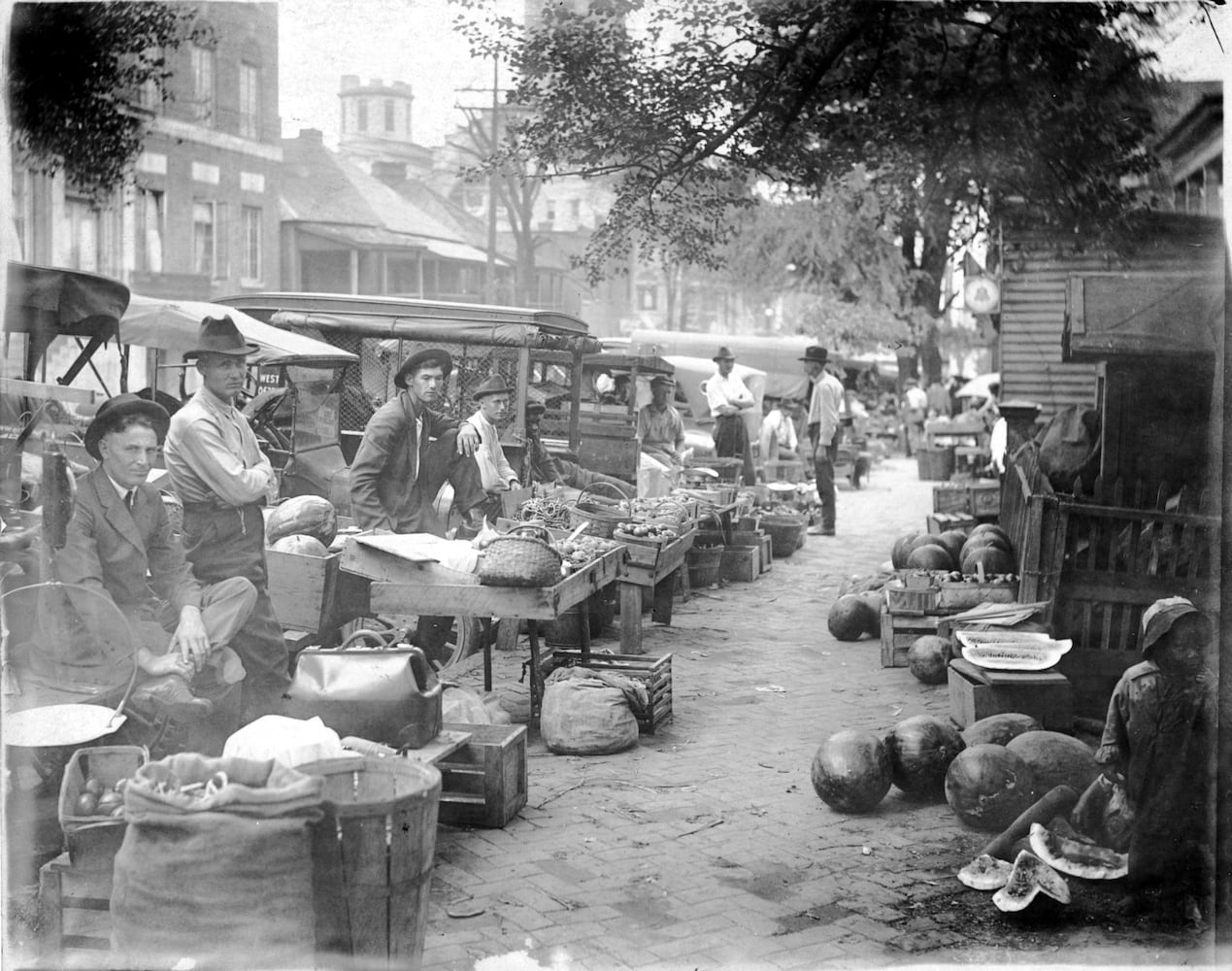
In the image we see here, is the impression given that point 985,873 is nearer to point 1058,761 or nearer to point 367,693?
point 1058,761

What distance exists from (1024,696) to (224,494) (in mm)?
3971

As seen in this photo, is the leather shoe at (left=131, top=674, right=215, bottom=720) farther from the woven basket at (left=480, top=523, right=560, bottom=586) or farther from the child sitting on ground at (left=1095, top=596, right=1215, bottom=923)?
the child sitting on ground at (left=1095, top=596, right=1215, bottom=923)

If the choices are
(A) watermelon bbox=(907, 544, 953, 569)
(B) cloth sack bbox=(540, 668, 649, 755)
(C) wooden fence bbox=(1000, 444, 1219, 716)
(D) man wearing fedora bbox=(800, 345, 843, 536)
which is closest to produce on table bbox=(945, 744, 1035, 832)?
(C) wooden fence bbox=(1000, 444, 1219, 716)

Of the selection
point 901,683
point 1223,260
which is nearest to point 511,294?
point 901,683

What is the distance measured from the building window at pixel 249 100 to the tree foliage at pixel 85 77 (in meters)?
0.30

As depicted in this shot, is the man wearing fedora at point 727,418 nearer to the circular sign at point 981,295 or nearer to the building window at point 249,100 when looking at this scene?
the circular sign at point 981,295

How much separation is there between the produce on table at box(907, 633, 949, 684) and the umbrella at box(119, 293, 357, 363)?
5094 millimetres

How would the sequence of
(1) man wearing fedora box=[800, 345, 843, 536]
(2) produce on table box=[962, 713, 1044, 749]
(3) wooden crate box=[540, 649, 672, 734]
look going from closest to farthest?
1. (2) produce on table box=[962, 713, 1044, 749]
2. (3) wooden crate box=[540, 649, 672, 734]
3. (1) man wearing fedora box=[800, 345, 843, 536]

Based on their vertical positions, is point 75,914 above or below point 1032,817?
below

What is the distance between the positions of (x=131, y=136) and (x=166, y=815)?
3.12 metres

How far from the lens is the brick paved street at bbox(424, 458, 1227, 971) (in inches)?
167

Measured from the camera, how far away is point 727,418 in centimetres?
1497

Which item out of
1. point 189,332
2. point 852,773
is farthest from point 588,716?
point 189,332

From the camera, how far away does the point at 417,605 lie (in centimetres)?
621
